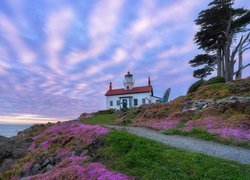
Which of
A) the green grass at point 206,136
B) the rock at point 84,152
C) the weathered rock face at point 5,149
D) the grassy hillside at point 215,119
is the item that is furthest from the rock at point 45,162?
the grassy hillside at point 215,119

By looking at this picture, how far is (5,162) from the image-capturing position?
1728 cm

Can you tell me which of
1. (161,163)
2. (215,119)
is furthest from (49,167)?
(215,119)

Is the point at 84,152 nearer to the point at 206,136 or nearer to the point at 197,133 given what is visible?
the point at 206,136

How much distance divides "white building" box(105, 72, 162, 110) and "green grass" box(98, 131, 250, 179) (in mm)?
42839

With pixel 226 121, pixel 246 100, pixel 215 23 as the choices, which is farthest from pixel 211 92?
Answer: pixel 215 23

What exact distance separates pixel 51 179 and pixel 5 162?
8.63m

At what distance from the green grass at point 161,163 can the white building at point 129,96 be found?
141 feet

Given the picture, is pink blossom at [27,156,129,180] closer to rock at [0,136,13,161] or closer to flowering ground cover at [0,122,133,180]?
flowering ground cover at [0,122,133,180]

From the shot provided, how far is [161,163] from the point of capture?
30.9ft

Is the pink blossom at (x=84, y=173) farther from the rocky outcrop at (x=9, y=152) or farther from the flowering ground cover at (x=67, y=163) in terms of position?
the rocky outcrop at (x=9, y=152)

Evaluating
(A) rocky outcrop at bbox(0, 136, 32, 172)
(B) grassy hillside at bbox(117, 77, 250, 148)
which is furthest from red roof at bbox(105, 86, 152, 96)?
(A) rocky outcrop at bbox(0, 136, 32, 172)

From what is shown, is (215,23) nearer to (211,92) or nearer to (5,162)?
(211,92)

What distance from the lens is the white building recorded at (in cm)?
5553

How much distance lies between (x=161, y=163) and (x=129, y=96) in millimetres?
46340
